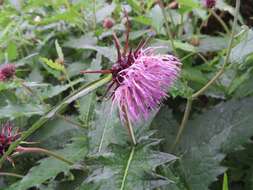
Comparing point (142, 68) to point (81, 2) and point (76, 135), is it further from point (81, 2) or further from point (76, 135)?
point (81, 2)

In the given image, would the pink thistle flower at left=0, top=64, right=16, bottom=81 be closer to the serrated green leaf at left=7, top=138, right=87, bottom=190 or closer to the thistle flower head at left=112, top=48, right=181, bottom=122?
the serrated green leaf at left=7, top=138, right=87, bottom=190

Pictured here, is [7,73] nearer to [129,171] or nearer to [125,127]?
[125,127]

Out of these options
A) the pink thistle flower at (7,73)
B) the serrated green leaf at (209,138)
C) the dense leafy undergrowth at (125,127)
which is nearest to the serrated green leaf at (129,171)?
the dense leafy undergrowth at (125,127)

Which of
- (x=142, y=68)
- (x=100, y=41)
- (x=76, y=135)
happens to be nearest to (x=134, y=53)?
(x=142, y=68)

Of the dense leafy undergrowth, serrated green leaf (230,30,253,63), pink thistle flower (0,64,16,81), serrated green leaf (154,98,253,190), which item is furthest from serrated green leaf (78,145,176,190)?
pink thistle flower (0,64,16,81)

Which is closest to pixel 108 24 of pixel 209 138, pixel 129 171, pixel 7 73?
pixel 7 73

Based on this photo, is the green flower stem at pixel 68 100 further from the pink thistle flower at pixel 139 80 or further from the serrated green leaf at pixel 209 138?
the serrated green leaf at pixel 209 138
